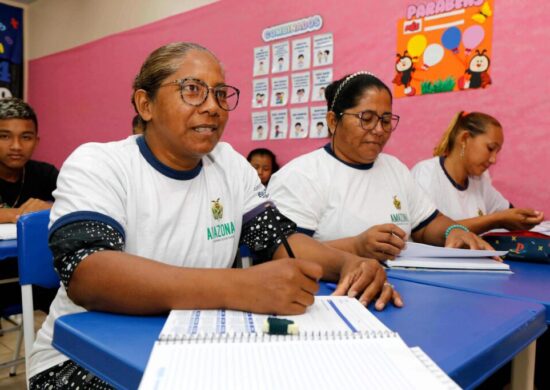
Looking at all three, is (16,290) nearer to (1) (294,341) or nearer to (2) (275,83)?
(1) (294,341)

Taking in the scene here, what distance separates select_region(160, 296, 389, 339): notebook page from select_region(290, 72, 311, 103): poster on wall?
242 cm

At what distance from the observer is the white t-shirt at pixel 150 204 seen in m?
0.92

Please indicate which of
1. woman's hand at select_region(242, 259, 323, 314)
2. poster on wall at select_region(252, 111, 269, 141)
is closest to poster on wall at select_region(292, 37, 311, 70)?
poster on wall at select_region(252, 111, 269, 141)

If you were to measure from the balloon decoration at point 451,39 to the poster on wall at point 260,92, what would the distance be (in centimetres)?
127

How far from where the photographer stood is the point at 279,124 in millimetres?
3244

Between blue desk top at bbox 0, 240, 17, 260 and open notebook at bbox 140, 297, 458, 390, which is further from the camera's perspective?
blue desk top at bbox 0, 240, 17, 260

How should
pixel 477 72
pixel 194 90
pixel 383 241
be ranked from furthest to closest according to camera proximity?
pixel 477 72
pixel 383 241
pixel 194 90

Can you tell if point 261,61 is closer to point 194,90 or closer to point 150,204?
point 194,90

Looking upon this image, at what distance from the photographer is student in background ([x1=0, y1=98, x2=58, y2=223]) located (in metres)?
2.38

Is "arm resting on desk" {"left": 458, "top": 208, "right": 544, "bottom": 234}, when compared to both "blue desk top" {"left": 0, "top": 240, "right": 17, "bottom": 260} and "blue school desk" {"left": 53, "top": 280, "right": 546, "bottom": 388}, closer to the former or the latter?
"blue school desk" {"left": 53, "top": 280, "right": 546, "bottom": 388}

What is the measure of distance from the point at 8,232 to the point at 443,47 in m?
2.25

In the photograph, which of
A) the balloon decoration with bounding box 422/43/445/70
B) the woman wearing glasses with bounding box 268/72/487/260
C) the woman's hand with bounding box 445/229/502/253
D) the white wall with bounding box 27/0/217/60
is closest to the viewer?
the woman's hand with bounding box 445/229/502/253

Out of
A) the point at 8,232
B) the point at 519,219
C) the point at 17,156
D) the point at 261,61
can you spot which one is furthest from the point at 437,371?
the point at 261,61

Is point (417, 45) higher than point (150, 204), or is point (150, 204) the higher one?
point (417, 45)
